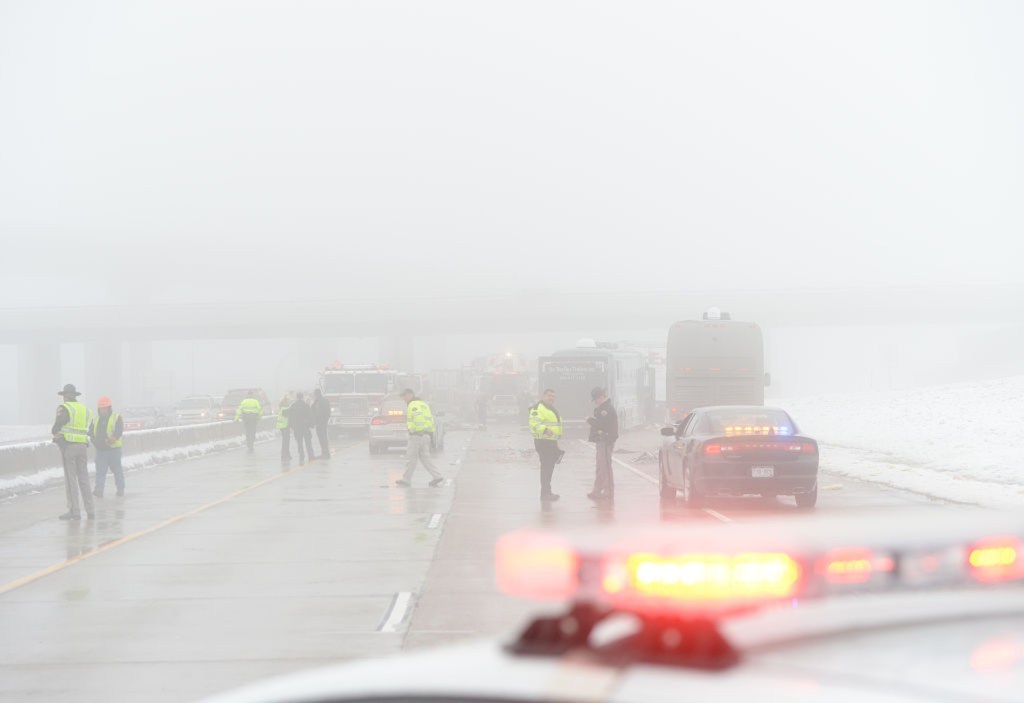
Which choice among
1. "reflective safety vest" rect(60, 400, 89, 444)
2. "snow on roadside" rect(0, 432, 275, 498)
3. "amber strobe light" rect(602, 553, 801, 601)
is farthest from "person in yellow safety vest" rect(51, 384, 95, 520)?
"amber strobe light" rect(602, 553, 801, 601)

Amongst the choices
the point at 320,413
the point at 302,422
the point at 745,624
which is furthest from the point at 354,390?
the point at 745,624

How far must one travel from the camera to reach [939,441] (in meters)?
34.3

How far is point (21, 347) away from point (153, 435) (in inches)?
4104

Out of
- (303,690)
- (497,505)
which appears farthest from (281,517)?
(303,690)

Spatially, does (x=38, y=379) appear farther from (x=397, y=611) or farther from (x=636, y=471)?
(x=397, y=611)

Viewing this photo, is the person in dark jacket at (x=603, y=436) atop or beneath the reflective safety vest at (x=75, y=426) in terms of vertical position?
beneath

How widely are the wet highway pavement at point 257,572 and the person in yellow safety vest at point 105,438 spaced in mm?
631

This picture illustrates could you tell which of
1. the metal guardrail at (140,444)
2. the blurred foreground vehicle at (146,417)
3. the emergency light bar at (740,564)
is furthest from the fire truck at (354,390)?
the emergency light bar at (740,564)

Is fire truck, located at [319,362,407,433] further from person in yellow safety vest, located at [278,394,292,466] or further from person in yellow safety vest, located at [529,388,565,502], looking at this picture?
person in yellow safety vest, located at [529,388,565,502]

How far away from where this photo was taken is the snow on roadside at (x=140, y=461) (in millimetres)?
24798

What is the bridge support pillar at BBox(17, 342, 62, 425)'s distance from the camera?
12950 cm

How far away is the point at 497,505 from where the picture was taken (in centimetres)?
2127

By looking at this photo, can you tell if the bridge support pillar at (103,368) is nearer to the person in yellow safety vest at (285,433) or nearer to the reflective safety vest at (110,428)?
the person in yellow safety vest at (285,433)

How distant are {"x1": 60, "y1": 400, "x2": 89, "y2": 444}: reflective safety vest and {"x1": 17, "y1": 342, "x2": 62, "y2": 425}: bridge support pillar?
114 metres
